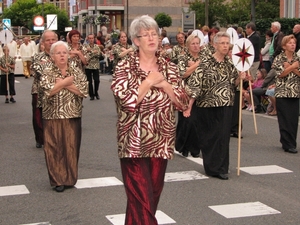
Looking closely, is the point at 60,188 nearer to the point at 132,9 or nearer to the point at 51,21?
the point at 51,21

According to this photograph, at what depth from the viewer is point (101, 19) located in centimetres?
4606

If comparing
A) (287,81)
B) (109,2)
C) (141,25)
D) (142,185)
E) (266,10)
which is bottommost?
(142,185)

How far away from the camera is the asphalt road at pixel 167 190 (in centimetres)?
750

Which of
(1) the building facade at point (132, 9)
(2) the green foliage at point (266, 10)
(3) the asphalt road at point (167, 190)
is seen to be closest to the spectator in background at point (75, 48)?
(3) the asphalt road at point (167, 190)

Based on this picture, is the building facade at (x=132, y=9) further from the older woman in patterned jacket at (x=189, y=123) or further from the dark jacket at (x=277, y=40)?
the older woman in patterned jacket at (x=189, y=123)

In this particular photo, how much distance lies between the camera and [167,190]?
8.70 m

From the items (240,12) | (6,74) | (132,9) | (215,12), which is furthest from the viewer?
(132,9)

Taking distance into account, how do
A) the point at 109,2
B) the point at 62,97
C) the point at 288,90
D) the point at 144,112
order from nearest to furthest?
the point at 144,112 → the point at 62,97 → the point at 288,90 → the point at 109,2

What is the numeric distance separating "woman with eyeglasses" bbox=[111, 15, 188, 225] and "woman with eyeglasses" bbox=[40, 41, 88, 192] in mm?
3082

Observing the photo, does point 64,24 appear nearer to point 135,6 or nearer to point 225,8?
point 135,6

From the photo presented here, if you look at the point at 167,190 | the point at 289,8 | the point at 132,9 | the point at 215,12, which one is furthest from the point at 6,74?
the point at 132,9

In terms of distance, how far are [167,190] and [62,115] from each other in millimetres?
1550

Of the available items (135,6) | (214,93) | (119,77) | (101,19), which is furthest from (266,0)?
(119,77)

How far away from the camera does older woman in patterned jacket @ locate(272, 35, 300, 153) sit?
449 inches
